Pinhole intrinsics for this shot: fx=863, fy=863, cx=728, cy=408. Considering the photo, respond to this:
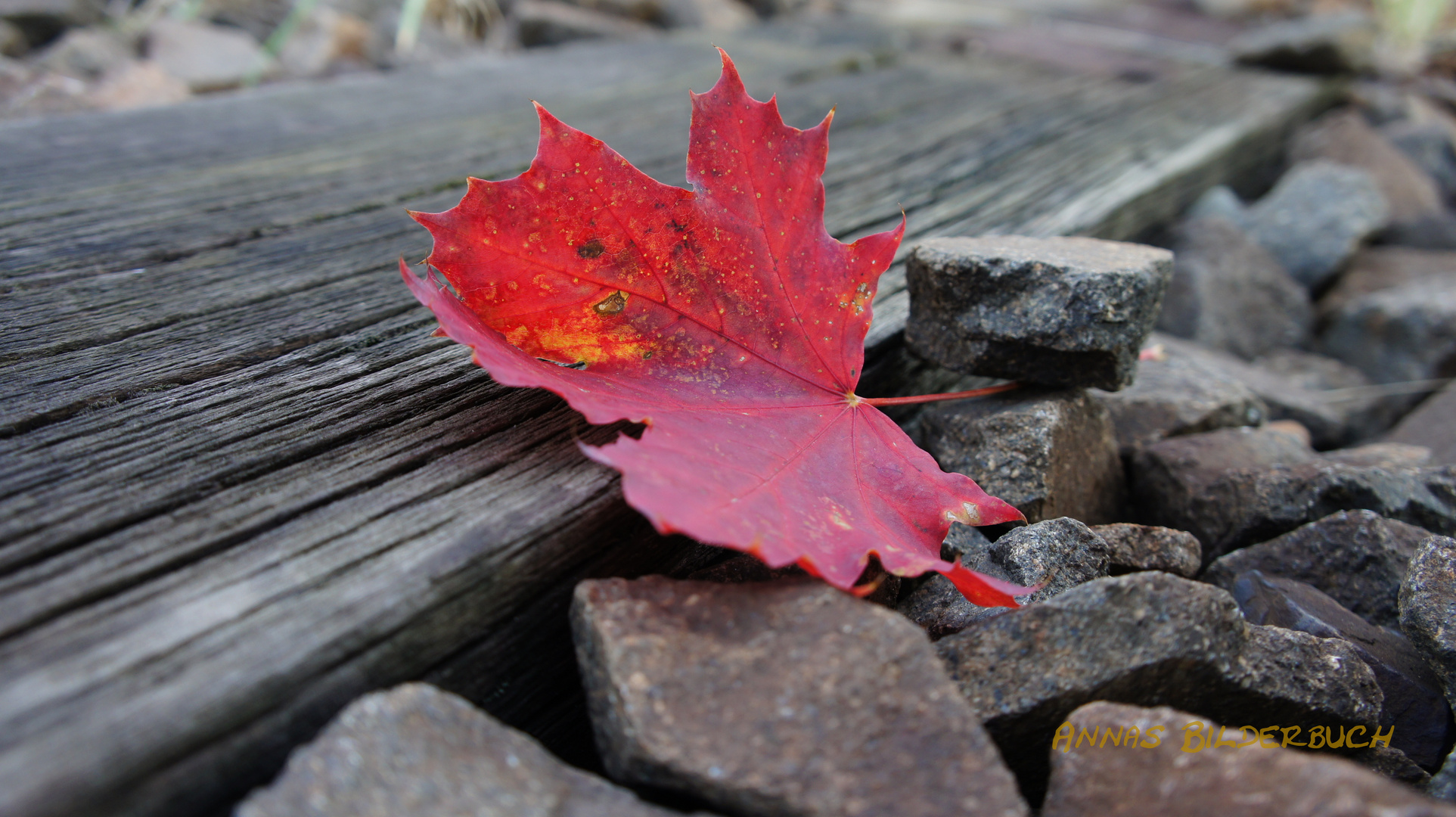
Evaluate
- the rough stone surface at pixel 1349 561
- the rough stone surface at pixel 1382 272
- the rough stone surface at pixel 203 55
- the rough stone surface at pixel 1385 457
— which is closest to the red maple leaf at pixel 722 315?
the rough stone surface at pixel 1349 561

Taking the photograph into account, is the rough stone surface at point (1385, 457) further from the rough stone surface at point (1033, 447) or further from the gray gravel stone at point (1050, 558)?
the gray gravel stone at point (1050, 558)

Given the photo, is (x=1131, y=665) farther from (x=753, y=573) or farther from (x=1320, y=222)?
(x=1320, y=222)

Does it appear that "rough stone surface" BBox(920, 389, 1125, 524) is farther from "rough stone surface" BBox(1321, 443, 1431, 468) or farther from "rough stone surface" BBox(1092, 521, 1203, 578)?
"rough stone surface" BBox(1321, 443, 1431, 468)

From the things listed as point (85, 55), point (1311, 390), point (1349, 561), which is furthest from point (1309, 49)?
point (85, 55)

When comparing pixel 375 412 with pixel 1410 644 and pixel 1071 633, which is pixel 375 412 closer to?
pixel 1071 633

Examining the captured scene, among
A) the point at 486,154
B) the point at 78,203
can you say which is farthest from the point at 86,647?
the point at 486,154

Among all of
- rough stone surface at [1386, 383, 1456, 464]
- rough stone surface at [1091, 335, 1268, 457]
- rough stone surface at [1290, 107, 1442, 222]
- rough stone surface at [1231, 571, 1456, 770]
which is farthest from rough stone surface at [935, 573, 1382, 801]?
rough stone surface at [1290, 107, 1442, 222]
